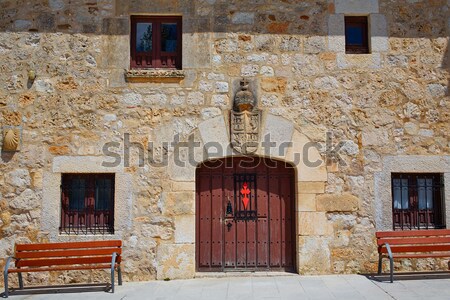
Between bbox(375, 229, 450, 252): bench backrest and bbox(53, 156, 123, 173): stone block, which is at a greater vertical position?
bbox(53, 156, 123, 173): stone block

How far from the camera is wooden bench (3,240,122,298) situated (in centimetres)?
587

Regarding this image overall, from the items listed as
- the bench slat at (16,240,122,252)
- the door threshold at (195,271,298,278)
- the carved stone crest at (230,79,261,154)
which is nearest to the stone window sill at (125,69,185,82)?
the carved stone crest at (230,79,261,154)

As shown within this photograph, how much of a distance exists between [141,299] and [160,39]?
11.8ft

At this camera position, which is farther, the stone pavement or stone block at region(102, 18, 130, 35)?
stone block at region(102, 18, 130, 35)

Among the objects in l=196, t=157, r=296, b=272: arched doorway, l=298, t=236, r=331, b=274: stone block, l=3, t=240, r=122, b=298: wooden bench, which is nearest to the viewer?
l=3, t=240, r=122, b=298: wooden bench

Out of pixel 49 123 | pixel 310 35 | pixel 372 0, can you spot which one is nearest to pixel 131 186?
pixel 49 123

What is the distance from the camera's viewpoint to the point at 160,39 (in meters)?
6.82

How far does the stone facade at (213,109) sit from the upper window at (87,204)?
16 centimetres

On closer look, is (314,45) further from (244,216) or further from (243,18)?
(244,216)

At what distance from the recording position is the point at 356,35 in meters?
6.93

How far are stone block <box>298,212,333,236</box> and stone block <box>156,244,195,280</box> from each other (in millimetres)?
1514

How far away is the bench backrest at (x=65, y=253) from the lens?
232 inches

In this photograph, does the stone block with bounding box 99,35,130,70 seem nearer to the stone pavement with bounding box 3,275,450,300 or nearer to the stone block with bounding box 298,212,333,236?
the stone pavement with bounding box 3,275,450,300

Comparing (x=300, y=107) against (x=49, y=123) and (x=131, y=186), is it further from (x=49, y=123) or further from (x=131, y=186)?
(x=49, y=123)
